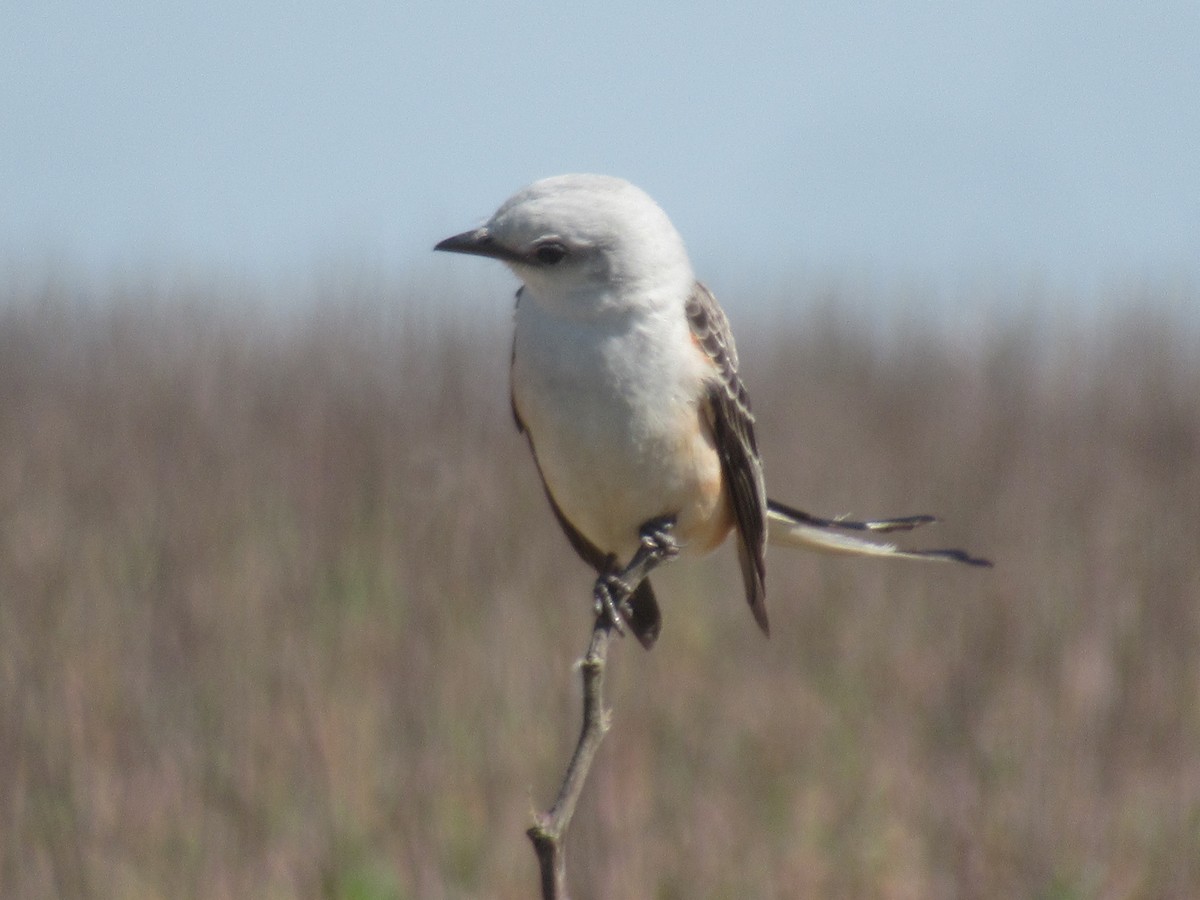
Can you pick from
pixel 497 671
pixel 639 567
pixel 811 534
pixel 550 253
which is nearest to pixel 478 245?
pixel 550 253

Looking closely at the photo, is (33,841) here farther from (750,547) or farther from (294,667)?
(750,547)

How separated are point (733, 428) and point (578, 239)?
595 millimetres

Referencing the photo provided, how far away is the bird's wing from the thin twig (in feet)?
3.49

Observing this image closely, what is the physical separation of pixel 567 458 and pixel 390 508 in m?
6.01

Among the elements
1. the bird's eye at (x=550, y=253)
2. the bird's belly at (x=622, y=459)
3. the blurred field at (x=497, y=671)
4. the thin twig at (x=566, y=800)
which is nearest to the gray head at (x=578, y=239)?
the bird's eye at (x=550, y=253)

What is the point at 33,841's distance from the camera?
15.9 feet

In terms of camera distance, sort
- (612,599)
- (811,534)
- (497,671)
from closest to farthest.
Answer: (612,599), (811,534), (497,671)

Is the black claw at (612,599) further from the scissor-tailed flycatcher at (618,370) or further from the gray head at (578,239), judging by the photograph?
the gray head at (578,239)

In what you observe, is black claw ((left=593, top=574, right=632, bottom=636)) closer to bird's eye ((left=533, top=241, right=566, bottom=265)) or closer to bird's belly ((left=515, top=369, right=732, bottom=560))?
bird's belly ((left=515, top=369, right=732, bottom=560))

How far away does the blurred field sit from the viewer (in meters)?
5.18

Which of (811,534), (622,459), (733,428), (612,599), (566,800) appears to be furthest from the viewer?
(811,534)

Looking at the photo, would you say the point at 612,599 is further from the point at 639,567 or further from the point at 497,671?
the point at 497,671

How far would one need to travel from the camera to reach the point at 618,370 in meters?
2.88

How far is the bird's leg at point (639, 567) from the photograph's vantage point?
9.50ft
